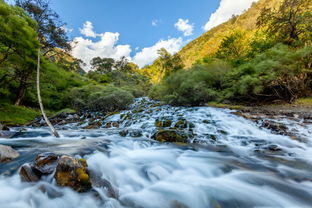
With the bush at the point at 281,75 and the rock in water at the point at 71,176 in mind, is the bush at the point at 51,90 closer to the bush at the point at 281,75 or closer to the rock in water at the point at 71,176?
the rock in water at the point at 71,176

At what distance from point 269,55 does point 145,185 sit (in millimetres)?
9979

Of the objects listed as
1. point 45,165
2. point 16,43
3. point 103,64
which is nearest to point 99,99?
point 16,43

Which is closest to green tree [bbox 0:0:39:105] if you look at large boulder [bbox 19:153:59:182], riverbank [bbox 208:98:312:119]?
large boulder [bbox 19:153:59:182]

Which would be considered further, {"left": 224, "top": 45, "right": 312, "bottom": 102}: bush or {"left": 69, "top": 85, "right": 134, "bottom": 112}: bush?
{"left": 69, "top": 85, "right": 134, "bottom": 112}: bush

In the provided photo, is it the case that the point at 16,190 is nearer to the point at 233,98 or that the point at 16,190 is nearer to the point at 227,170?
the point at 227,170

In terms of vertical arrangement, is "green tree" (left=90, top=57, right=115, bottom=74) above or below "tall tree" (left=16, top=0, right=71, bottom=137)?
above

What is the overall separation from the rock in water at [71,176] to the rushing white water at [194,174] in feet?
0.24

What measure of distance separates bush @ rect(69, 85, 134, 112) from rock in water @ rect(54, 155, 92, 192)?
856 cm

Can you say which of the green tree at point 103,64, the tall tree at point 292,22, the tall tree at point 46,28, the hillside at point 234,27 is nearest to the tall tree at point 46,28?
the tall tree at point 46,28

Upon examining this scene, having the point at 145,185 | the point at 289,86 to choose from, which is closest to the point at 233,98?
the point at 289,86

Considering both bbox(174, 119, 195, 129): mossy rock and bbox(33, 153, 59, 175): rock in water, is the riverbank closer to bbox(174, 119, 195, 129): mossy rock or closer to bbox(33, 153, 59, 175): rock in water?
bbox(174, 119, 195, 129): mossy rock

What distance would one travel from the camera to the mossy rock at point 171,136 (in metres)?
3.91

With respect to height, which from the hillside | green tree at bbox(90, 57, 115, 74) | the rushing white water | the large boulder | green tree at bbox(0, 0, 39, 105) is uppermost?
the hillside

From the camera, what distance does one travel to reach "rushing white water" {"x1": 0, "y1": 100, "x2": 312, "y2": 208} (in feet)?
5.22
